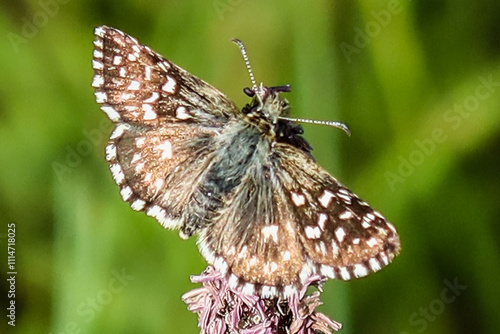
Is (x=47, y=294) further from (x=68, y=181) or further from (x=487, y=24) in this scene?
(x=487, y=24)

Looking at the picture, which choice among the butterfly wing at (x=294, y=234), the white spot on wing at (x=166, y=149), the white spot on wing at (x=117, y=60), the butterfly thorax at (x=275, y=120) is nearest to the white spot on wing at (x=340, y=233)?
the butterfly wing at (x=294, y=234)

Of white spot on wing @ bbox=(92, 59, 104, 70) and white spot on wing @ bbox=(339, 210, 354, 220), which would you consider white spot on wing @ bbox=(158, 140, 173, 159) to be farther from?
white spot on wing @ bbox=(339, 210, 354, 220)

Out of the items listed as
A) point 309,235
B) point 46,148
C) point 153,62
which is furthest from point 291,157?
point 46,148

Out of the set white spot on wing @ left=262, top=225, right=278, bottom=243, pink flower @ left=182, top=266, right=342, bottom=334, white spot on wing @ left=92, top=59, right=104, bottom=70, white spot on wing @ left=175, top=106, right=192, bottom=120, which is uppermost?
white spot on wing @ left=175, top=106, right=192, bottom=120

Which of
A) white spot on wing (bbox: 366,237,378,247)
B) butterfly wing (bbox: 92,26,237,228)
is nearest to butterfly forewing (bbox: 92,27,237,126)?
butterfly wing (bbox: 92,26,237,228)

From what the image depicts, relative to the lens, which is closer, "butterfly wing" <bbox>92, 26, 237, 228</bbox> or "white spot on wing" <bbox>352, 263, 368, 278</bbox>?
"white spot on wing" <bbox>352, 263, 368, 278</bbox>

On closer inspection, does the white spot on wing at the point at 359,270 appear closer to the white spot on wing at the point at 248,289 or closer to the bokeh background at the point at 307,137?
the white spot on wing at the point at 248,289
